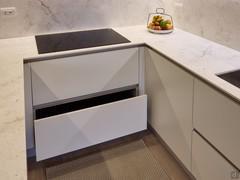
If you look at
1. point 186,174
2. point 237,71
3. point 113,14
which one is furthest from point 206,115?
point 113,14

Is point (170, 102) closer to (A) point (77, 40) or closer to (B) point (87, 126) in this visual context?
(B) point (87, 126)

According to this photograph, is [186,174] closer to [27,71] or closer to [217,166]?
[217,166]

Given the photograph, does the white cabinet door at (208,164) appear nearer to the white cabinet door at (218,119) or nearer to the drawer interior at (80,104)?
the white cabinet door at (218,119)

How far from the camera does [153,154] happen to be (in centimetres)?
213

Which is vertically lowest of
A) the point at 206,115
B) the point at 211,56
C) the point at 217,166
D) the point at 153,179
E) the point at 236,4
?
the point at 153,179

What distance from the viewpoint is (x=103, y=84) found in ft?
6.64

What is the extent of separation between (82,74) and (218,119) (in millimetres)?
988

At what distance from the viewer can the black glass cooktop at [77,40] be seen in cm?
196

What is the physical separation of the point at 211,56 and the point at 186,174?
0.85 metres

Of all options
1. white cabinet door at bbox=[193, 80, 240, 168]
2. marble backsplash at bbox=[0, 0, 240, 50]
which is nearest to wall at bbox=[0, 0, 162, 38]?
marble backsplash at bbox=[0, 0, 240, 50]

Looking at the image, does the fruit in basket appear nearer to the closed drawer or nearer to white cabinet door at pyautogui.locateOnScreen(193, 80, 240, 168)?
the closed drawer

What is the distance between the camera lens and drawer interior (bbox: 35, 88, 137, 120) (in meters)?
2.07

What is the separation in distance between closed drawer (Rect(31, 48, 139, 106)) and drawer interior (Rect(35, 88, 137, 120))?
18cm

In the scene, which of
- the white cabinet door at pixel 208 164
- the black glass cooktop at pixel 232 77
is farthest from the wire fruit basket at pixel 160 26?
the white cabinet door at pixel 208 164
